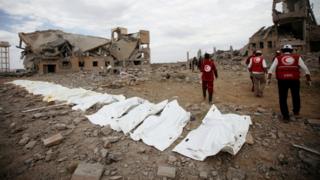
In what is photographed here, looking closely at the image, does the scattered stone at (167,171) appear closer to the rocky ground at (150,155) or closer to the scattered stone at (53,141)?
the rocky ground at (150,155)

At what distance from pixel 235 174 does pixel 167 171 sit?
87 cm

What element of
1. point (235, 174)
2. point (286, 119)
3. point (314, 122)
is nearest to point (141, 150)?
point (235, 174)

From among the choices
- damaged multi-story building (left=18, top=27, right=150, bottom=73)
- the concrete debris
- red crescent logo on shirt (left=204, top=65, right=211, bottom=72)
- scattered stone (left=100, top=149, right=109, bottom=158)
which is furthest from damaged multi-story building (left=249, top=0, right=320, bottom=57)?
scattered stone (left=100, top=149, right=109, bottom=158)

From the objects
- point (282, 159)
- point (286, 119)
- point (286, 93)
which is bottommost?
point (282, 159)

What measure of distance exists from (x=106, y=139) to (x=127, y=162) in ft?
2.53

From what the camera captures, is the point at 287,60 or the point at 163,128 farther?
the point at 287,60

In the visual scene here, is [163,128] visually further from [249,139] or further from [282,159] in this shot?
[282,159]

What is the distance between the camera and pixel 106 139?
363 cm

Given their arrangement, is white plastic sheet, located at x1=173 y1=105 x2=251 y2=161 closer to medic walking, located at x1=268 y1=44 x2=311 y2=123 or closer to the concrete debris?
medic walking, located at x1=268 y1=44 x2=311 y2=123

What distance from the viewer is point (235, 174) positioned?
2682 millimetres

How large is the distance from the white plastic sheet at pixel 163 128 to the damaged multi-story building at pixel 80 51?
1911cm

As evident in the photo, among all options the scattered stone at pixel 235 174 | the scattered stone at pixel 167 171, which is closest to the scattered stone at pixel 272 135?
the scattered stone at pixel 235 174

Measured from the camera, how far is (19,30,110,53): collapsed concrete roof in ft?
92.1

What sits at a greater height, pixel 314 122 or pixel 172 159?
pixel 314 122
